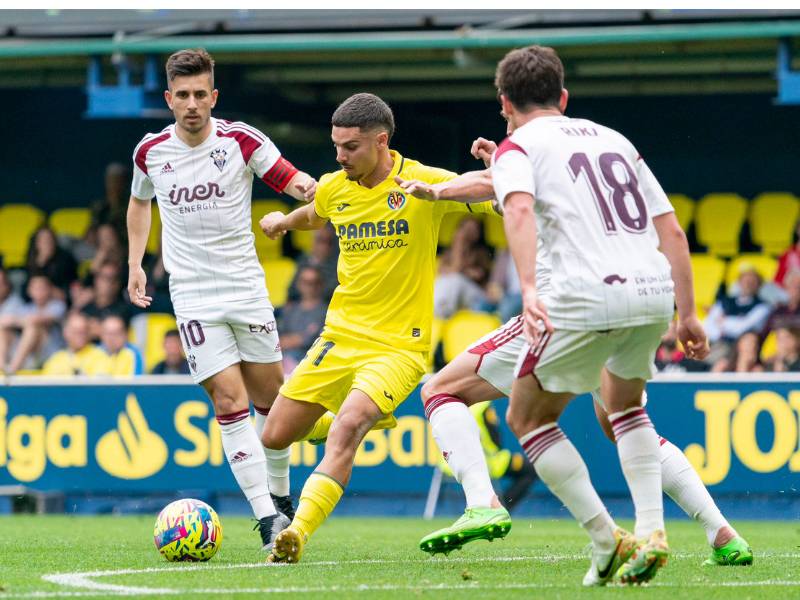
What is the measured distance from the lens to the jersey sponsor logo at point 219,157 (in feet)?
23.8

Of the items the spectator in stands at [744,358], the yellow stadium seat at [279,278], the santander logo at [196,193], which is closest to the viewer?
the santander logo at [196,193]

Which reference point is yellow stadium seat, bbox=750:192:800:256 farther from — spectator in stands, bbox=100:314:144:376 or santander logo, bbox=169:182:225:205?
santander logo, bbox=169:182:225:205

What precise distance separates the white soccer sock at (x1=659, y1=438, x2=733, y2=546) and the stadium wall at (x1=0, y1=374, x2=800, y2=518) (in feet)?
17.8

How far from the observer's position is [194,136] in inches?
286

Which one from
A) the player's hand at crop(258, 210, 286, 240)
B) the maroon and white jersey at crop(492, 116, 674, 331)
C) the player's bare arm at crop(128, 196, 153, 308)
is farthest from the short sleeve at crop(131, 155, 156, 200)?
the maroon and white jersey at crop(492, 116, 674, 331)

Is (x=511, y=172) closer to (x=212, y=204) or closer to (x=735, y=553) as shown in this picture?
(x=735, y=553)

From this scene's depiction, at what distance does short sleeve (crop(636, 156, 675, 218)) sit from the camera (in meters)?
5.40

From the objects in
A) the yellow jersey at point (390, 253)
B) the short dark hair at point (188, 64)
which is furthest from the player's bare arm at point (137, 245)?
the yellow jersey at point (390, 253)

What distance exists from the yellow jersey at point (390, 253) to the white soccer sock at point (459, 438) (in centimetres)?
34

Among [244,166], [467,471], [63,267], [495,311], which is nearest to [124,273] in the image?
[63,267]

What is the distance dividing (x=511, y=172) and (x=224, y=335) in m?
2.49

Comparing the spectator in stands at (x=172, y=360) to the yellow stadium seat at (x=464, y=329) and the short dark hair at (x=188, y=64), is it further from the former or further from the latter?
the short dark hair at (x=188, y=64)

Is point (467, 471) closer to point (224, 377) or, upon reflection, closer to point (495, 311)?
point (224, 377)

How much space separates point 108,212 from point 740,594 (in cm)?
1214
